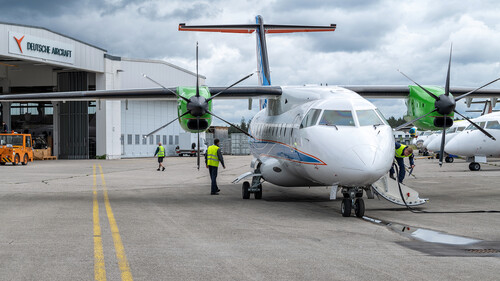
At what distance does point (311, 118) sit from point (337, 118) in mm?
764

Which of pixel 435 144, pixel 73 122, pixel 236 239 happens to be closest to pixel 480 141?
pixel 435 144

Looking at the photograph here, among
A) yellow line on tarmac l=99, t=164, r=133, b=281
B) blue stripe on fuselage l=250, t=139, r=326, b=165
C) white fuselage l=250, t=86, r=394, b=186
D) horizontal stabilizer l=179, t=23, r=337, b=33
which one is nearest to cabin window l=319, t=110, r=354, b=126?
white fuselage l=250, t=86, r=394, b=186

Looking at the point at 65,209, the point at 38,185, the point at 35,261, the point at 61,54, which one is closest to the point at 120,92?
the point at 65,209

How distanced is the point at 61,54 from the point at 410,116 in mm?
33124

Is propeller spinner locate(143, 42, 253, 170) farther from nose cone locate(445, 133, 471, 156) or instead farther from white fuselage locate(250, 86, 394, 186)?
nose cone locate(445, 133, 471, 156)

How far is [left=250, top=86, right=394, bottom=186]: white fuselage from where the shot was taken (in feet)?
32.9

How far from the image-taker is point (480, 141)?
2394cm

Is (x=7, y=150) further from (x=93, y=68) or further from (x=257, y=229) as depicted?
(x=257, y=229)

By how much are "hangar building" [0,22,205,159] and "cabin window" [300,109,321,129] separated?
31.6 m

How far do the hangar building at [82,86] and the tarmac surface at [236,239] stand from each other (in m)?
29.0

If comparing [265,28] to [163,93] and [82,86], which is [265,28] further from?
[82,86]

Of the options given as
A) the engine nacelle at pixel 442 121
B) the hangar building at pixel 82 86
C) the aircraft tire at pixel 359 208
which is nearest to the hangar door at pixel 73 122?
Result: the hangar building at pixel 82 86

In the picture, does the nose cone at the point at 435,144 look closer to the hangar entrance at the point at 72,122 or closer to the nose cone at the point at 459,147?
the nose cone at the point at 459,147

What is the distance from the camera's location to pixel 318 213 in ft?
37.1
